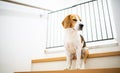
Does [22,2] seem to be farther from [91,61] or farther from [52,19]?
[91,61]

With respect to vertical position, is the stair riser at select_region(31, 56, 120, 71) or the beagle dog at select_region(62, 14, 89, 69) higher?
the beagle dog at select_region(62, 14, 89, 69)

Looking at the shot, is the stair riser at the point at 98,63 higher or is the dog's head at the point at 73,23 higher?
the dog's head at the point at 73,23

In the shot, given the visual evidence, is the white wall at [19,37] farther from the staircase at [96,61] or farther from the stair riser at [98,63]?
the stair riser at [98,63]

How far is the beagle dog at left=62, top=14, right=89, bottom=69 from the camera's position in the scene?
1347 millimetres

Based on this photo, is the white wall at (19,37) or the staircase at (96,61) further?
the white wall at (19,37)

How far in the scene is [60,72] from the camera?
3.58 feet

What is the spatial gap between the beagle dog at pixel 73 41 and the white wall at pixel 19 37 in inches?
28.2

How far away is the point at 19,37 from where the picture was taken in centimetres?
177

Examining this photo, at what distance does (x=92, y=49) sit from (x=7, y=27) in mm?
1193

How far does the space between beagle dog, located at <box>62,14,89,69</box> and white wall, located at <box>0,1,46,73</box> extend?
0.72m

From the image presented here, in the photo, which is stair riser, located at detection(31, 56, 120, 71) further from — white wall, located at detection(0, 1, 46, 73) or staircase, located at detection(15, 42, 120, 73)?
white wall, located at detection(0, 1, 46, 73)

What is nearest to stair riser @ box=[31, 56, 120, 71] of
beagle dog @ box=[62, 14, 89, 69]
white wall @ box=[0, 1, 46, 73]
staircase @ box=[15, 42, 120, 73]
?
staircase @ box=[15, 42, 120, 73]

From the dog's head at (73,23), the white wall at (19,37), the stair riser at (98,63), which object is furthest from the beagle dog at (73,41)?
the white wall at (19,37)

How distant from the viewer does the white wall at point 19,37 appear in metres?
1.58
